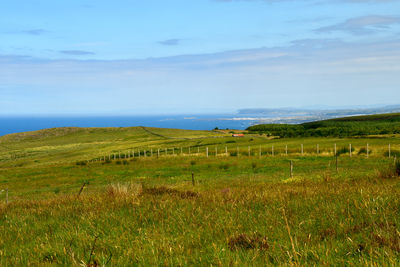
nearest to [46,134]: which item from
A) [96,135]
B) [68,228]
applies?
[96,135]

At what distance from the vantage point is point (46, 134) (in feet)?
436

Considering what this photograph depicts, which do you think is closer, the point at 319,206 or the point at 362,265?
the point at 362,265

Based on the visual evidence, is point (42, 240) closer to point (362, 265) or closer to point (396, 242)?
point (362, 265)

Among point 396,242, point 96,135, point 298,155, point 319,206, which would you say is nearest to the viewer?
point 396,242

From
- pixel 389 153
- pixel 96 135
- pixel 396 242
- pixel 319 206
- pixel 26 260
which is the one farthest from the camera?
pixel 96 135

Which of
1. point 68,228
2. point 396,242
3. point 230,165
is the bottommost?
point 230,165

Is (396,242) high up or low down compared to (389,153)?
up

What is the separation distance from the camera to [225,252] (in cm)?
464

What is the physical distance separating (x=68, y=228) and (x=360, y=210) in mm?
5838

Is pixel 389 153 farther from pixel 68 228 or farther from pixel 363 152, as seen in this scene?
pixel 68 228

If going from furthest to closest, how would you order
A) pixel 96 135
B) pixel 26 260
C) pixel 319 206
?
1. pixel 96 135
2. pixel 319 206
3. pixel 26 260

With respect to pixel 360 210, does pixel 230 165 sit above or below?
below

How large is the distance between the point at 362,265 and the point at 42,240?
548cm

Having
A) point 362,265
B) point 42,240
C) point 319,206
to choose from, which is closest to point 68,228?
point 42,240
